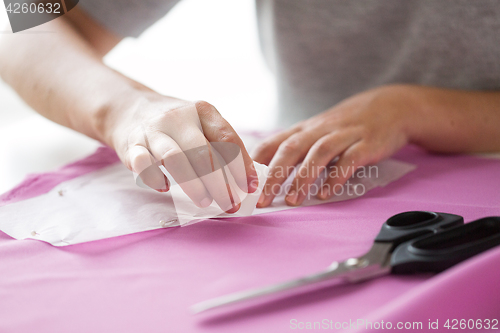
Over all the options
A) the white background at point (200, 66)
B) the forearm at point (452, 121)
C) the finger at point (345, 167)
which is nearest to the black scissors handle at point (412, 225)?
the finger at point (345, 167)

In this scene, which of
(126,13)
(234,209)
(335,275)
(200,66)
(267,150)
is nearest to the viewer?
(335,275)

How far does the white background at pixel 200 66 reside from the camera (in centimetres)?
74

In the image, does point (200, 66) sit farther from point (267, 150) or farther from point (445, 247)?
point (445, 247)

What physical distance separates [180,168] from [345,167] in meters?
0.20

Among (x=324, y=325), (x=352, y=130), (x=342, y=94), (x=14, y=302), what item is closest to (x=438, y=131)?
(x=352, y=130)

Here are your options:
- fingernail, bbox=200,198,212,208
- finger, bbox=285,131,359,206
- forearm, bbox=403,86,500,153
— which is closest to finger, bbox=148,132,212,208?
fingernail, bbox=200,198,212,208

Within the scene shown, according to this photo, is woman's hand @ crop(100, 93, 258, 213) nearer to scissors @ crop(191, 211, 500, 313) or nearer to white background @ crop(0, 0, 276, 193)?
scissors @ crop(191, 211, 500, 313)

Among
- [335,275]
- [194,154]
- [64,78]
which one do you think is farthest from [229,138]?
[64,78]

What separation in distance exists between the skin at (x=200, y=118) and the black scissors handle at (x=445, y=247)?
139mm

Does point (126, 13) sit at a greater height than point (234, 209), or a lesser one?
greater

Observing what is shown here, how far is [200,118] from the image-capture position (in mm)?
371

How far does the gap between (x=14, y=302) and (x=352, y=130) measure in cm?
38

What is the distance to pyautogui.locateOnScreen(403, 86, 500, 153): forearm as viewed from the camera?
1.77ft

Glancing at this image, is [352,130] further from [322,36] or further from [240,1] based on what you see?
[240,1]
